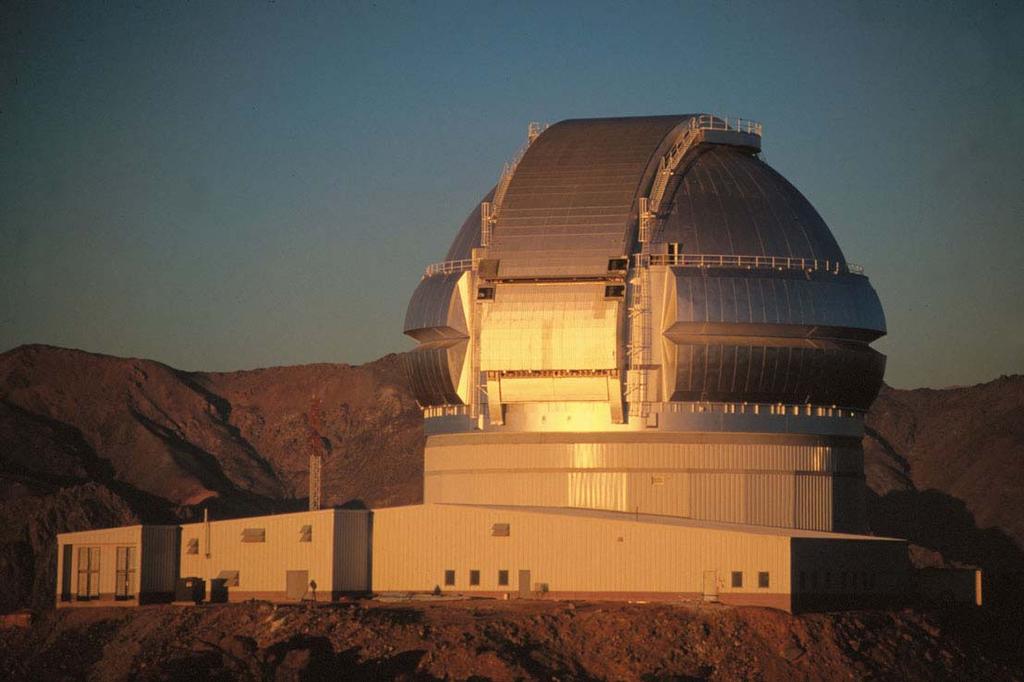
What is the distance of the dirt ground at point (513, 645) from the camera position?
218 feet

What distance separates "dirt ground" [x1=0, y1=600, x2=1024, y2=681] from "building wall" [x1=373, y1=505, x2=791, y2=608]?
2117 millimetres

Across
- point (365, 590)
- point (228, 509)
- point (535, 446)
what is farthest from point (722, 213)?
point (228, 509)

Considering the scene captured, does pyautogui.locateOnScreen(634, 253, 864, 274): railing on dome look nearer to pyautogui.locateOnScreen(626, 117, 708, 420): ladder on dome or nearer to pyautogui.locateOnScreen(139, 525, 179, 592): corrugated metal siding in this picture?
pyautogui.locateOnScreen(626, 117, 708, 420): ladder on dome

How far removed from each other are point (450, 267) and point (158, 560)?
618 inches

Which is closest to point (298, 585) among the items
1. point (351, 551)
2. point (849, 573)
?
point (351, 551)

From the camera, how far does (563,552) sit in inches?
2977

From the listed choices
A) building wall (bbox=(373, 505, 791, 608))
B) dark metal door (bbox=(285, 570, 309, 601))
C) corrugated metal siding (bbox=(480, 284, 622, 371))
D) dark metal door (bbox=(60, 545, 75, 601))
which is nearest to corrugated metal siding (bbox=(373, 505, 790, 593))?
building wall (bbox=(373, 505, 791, 608))

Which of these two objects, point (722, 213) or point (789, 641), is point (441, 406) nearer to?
point (722, 213)

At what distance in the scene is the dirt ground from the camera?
218ft

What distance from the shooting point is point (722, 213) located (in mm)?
82562

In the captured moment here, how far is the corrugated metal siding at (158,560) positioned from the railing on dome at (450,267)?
14.6m

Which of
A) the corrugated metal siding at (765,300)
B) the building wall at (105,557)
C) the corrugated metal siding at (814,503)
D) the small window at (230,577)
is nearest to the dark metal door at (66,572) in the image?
the building wall at (105,557)

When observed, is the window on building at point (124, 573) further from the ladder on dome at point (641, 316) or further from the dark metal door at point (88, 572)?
the ladder on dome at point (641, 316)

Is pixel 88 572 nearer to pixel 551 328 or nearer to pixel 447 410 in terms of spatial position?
pixel 447 410
